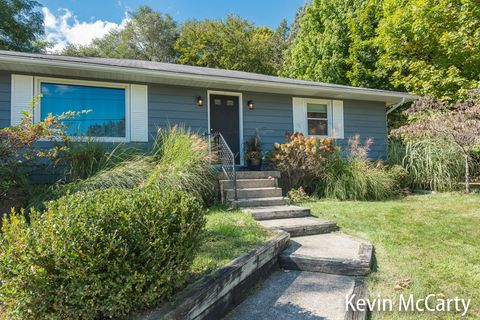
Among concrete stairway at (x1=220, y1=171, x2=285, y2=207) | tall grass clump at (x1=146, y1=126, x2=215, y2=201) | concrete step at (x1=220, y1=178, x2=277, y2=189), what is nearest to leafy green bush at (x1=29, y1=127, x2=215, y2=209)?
tall grass clump at (x1=146, y1=126, x2=215, y2=201)

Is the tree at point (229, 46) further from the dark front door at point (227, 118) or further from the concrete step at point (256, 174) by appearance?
the concrete step at point (256, 174)

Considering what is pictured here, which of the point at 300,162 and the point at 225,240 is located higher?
the point at 300,162

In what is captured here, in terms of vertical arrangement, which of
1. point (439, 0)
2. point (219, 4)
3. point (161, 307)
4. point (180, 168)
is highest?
point (219, 4)

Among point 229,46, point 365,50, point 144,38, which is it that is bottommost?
point 365,50

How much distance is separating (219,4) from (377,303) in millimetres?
21427

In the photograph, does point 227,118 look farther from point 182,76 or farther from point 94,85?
point 94,85

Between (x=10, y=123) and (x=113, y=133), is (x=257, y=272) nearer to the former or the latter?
(x=113, y=133)

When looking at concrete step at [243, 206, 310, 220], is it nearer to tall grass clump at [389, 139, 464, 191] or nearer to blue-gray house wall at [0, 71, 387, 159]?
blue-gray house wall at [0, 71, 387, 159]

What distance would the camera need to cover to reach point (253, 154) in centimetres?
733

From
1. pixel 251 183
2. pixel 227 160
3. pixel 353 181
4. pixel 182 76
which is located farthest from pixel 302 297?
pixel 182 76

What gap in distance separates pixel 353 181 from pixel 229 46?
15.4m

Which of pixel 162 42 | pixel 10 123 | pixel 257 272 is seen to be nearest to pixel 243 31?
pixel 162 42

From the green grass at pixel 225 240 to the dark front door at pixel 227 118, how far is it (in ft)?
11.4

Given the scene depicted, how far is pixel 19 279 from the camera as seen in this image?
153 cm
